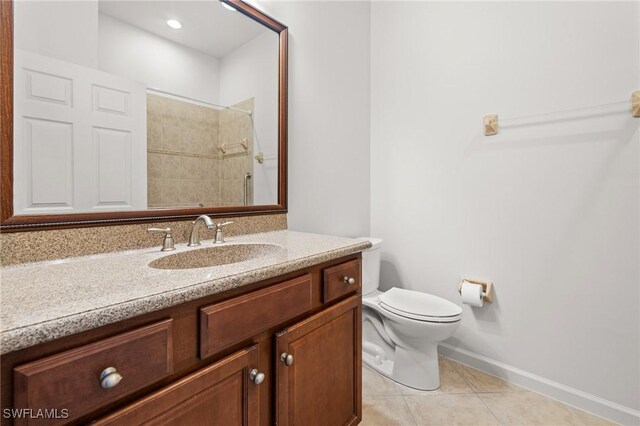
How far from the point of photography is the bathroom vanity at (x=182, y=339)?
49 cm

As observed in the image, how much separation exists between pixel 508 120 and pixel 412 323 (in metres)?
1.27

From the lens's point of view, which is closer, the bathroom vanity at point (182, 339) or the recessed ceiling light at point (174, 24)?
the bathroom vanity at point (182, 339)

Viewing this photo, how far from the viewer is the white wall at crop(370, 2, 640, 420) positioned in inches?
55.2

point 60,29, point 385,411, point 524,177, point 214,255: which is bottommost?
point 385,411

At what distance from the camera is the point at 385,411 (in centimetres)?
149

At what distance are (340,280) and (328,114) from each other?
4.05 ft

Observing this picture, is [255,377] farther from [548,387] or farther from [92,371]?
[548,387]

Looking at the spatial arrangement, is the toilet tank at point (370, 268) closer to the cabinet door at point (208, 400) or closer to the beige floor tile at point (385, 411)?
the beige floor tile at point (385, 411)

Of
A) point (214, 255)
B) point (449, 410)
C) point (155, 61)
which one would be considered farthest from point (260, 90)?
point (449, 410)

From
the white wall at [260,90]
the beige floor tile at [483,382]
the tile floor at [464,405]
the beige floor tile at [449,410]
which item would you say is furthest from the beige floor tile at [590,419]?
the white wall at [260,90]

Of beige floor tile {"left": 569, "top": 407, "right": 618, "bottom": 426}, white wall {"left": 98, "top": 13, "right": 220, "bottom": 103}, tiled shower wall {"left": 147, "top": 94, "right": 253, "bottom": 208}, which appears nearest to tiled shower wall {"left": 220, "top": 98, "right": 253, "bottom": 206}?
tiled shower wall {"left": 147, "top": 94, "right": 253, "bottom": 208}

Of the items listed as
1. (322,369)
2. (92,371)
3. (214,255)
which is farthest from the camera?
(214,255)

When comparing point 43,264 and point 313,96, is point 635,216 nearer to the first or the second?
point 313,96

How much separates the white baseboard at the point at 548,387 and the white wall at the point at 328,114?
104 cm
